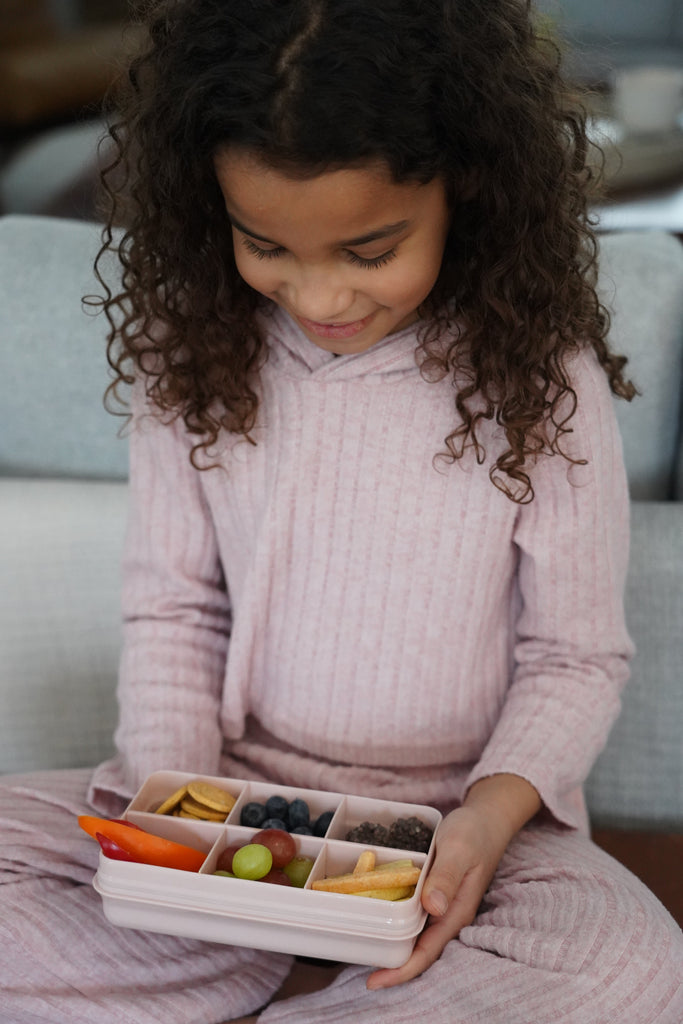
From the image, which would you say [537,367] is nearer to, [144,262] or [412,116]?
[412,116]

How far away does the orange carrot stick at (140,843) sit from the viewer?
903mm

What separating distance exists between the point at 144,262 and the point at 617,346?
581 millimetres

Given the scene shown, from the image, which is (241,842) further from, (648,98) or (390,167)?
(648,98)

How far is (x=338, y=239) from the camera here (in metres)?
0.86

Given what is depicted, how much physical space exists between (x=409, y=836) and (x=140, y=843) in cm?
21

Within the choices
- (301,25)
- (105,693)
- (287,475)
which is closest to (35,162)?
(105,693)

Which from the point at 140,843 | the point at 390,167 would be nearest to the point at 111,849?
the point at 140,843

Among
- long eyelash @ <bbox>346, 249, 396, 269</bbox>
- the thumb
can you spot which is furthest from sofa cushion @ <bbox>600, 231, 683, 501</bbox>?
the thumb

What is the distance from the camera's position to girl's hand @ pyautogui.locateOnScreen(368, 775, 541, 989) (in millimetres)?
902

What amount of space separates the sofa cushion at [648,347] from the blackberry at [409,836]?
0.61 m

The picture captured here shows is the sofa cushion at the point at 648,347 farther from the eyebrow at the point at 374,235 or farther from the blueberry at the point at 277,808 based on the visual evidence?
Result: the blueberry at the point at 277,808

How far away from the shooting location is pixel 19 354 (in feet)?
4.88

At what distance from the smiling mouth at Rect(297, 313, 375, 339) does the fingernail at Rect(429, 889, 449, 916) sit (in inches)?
17.6

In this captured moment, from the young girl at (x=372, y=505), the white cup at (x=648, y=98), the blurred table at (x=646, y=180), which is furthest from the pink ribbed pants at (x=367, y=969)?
the white cup at (x=648, y=98)
